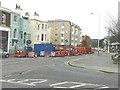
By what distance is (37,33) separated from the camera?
86.4 meters

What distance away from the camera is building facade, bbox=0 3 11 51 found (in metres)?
61.9

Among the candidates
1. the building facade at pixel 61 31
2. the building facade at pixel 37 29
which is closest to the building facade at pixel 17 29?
the building facade at pixel 37 29

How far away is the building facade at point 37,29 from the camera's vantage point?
84312 millimetres

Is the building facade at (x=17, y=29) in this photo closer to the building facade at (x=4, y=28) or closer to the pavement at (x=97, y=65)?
the building facade at (x=4, y=28)

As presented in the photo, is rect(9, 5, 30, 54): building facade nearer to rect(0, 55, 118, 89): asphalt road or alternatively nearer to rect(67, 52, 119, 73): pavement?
rect(67, 52, 119, 73): pavement

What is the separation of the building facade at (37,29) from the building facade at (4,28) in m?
18.9

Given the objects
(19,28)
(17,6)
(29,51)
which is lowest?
(29,51)

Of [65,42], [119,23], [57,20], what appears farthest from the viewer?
[57,20]

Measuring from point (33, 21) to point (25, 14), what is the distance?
8.29ft

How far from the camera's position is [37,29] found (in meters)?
86.5

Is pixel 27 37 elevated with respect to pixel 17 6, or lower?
lower

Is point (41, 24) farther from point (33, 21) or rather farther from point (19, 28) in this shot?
point (19, 28)

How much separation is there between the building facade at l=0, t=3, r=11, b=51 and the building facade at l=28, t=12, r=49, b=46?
1888 centimetres

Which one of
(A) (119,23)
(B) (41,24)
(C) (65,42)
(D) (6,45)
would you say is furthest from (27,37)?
(C) (65,42)
